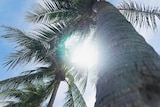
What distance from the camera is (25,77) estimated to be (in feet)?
37.3

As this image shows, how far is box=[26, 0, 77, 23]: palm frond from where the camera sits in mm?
9102

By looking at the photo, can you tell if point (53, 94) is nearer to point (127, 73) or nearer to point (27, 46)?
point (27, 46)

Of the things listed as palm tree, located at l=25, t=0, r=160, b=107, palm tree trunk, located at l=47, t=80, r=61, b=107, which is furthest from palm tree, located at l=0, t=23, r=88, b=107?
palm tree, located at l=25, t=0, r=160, b=107

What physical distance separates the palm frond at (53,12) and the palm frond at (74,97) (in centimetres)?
404

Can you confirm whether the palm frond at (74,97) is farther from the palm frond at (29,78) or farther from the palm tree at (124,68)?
the palm tree at (124,68)

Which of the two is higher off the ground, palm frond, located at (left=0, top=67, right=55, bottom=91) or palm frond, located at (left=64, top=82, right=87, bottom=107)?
palm frond, located at (left=0, top=67, right=55, bottom=91)

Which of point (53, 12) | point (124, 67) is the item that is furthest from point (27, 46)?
point (124, 67)

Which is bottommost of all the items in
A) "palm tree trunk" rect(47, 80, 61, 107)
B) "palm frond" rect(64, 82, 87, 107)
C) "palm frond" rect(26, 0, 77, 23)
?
"palm frond" rect(64, 82, 87, 107)

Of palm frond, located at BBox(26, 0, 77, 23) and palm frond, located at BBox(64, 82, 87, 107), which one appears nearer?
palm frond, located at BBox(26, 0, 77, 23)

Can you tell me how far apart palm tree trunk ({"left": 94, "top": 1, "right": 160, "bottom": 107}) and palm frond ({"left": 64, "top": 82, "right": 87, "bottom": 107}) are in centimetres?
863

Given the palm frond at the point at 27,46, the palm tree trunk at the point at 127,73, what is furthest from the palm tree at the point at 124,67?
the palm frond at the point at 27,46

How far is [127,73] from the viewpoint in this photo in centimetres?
247

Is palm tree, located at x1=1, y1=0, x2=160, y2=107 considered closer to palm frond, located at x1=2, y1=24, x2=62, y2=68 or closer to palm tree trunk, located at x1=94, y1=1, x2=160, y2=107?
palm tree trunk, located at x1=94, y1=1, x2=160, y2=107

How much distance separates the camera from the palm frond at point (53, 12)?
29.9ft
